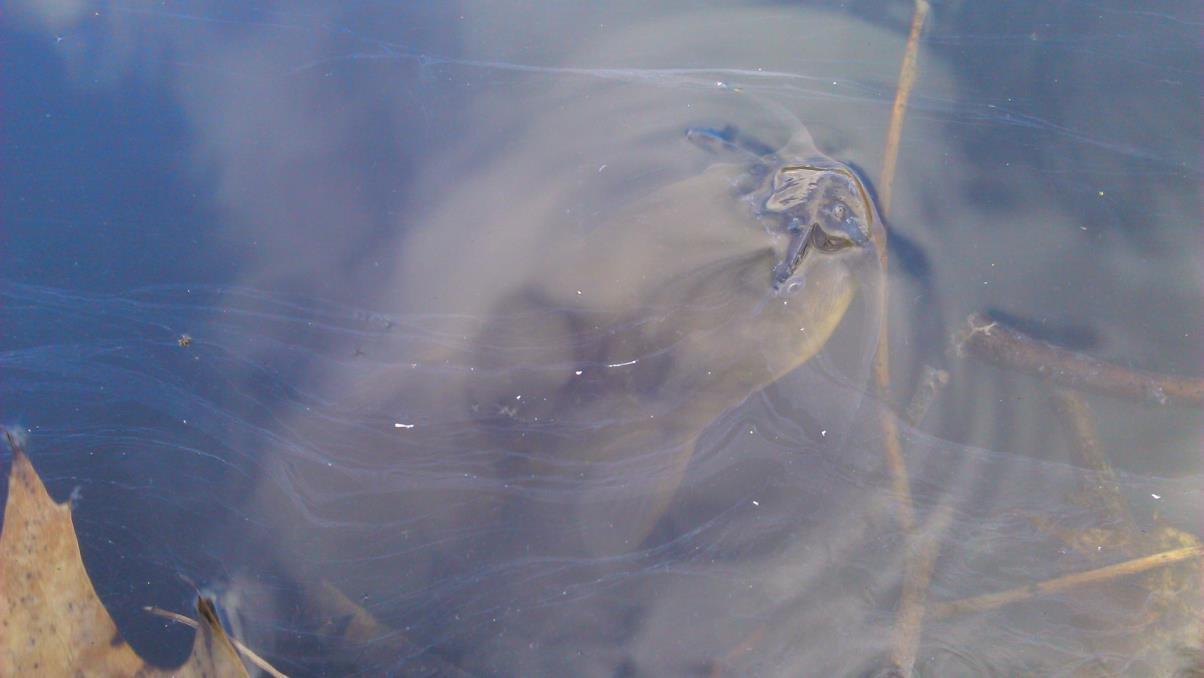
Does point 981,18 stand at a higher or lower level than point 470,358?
higher

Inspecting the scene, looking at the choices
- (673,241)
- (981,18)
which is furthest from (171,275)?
(981,18)

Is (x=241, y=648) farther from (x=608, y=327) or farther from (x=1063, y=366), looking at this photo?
(x=1063, y=366)

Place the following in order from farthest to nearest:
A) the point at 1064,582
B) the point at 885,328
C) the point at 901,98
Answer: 1. the point at 901,98
2. the point at 885,328
3. the point at 1064,582

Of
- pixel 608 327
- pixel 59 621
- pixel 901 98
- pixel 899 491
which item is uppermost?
pixel 901 98

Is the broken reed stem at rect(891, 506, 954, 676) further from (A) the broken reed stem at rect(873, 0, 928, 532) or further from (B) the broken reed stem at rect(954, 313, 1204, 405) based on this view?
(B) the broken reed stem at rect(954, 313, 1204, 405)

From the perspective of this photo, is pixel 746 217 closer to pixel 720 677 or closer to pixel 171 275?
pixel 720 677

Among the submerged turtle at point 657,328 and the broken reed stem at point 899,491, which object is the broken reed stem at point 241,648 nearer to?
the submerged turtle at point 657,328

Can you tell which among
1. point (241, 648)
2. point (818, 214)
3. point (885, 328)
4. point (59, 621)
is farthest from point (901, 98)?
point (59, 621)
